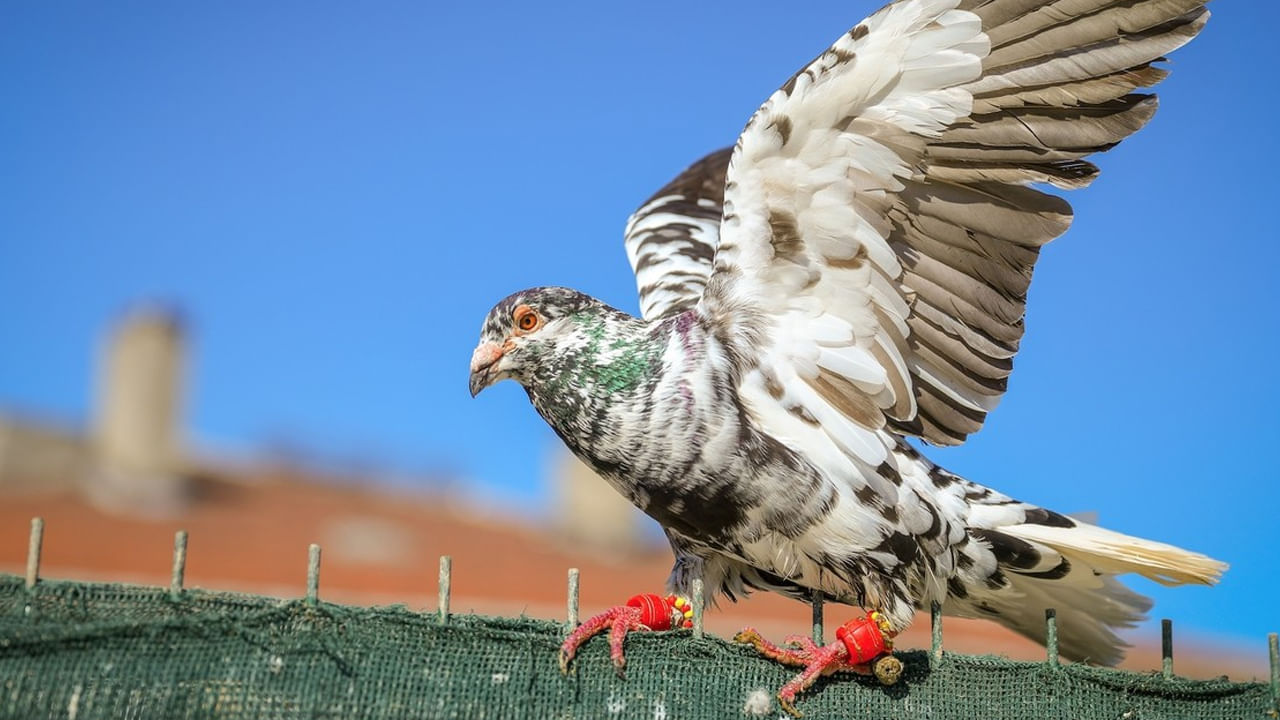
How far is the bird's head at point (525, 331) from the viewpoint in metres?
3.50

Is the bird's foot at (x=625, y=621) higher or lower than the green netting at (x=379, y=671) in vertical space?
higher

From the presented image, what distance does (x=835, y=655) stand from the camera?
2.94 metres

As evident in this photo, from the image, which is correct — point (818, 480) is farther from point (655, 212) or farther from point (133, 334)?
point (133, 334)

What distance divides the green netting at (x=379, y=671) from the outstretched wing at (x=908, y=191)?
76 centimetres

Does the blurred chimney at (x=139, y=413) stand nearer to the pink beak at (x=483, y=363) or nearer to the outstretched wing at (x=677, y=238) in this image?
the outstretched wing at (x=677, y=238)

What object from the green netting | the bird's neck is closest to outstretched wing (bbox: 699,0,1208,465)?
the bird's neck

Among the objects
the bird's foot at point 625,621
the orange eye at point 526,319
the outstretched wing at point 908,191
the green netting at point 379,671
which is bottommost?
the green netting at point 379,671

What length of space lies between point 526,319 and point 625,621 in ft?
3.49

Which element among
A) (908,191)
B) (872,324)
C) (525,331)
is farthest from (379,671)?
(908,191)

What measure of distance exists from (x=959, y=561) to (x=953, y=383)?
21.6 inches

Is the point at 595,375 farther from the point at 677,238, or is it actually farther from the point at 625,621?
the point at 677,238

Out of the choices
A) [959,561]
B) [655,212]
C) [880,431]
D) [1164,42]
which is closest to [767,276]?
[880,431]

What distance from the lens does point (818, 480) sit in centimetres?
332

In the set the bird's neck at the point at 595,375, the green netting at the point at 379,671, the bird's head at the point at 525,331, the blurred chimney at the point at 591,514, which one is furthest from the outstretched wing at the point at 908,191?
the blurred chimney at the point at 591,514
